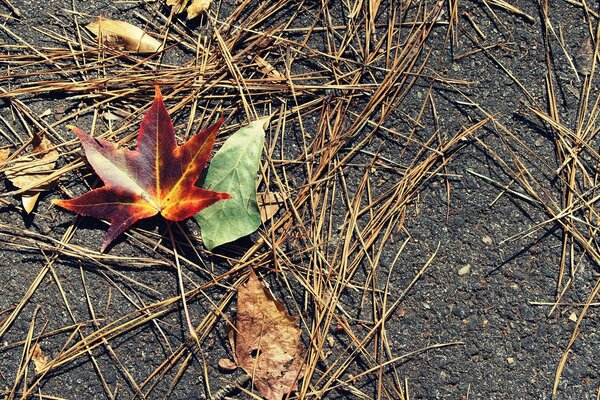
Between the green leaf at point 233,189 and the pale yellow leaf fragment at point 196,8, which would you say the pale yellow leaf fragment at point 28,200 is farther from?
the pale yellow leaf fragment at point 196,8

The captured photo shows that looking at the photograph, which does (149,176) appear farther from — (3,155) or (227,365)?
(227,365)

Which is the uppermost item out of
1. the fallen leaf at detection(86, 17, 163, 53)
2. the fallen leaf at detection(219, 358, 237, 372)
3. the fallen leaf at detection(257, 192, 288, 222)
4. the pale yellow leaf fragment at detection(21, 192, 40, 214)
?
the fallen leaf at detection(86, 17, 163, 53)

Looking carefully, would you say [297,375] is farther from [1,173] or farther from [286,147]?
[1,173]

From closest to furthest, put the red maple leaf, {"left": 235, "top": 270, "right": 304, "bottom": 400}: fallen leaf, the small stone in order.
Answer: the red maple leaf → {"left": 235, "top": 270, "right": 304, "bottom": 400}: fallen leaf → the small stone

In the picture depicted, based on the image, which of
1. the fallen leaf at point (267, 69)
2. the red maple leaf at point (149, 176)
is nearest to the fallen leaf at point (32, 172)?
the red maple leaf at point (149, 176)

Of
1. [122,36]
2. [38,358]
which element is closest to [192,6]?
[122,36]

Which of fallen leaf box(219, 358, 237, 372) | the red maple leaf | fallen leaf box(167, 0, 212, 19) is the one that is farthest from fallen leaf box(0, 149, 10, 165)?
fallen leaf box(219, 358, 237, 372)

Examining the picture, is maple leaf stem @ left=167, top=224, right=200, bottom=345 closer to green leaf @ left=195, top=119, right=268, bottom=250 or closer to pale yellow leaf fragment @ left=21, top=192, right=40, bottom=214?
green leaf @ left=195, top=119, right=268, bottom=250
